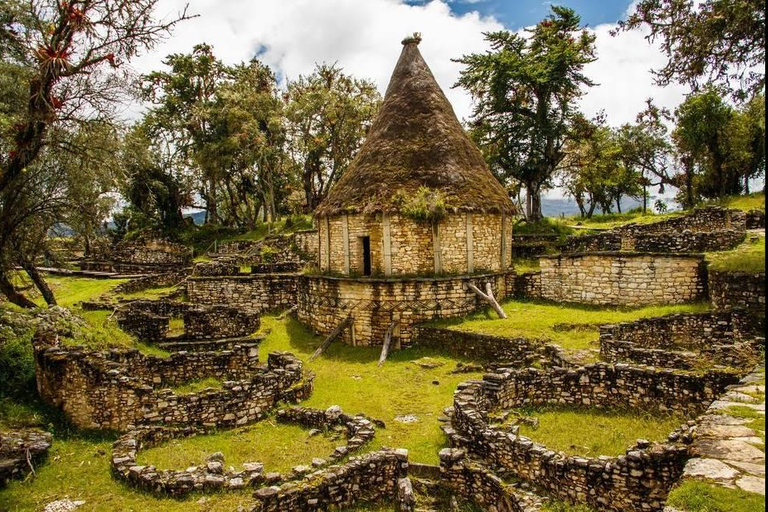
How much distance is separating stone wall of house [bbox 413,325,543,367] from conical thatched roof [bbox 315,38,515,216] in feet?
15.9

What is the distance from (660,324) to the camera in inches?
541

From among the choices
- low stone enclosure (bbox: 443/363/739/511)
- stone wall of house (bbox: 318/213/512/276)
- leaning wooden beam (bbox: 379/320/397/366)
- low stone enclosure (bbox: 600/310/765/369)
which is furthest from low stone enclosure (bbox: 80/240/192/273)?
low stone enclosure (bbox: 600/310/765/369)

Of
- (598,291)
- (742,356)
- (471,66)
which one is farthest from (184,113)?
(742,356)

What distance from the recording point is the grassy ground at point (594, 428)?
8328 mm

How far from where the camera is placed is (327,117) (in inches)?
1454

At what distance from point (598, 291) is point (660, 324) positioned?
4.88 meters

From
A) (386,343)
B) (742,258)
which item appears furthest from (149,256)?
(742,258)

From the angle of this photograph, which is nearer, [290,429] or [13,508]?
[13,508]

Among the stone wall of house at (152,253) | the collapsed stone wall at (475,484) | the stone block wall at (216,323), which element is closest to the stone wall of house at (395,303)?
the stone block wall at (216,323)

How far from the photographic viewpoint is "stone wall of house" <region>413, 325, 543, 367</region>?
557 inches

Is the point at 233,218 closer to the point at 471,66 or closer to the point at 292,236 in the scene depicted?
the point at 292,236

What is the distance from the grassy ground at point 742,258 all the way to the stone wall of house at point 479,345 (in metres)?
6.36

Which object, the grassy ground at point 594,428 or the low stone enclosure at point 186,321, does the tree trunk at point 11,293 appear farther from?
the grassy ground at point 594,428

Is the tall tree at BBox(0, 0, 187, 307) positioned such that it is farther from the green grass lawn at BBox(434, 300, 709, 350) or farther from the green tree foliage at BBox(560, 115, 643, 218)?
the green tree foliage at BBox(560, 115, 643, 218)
